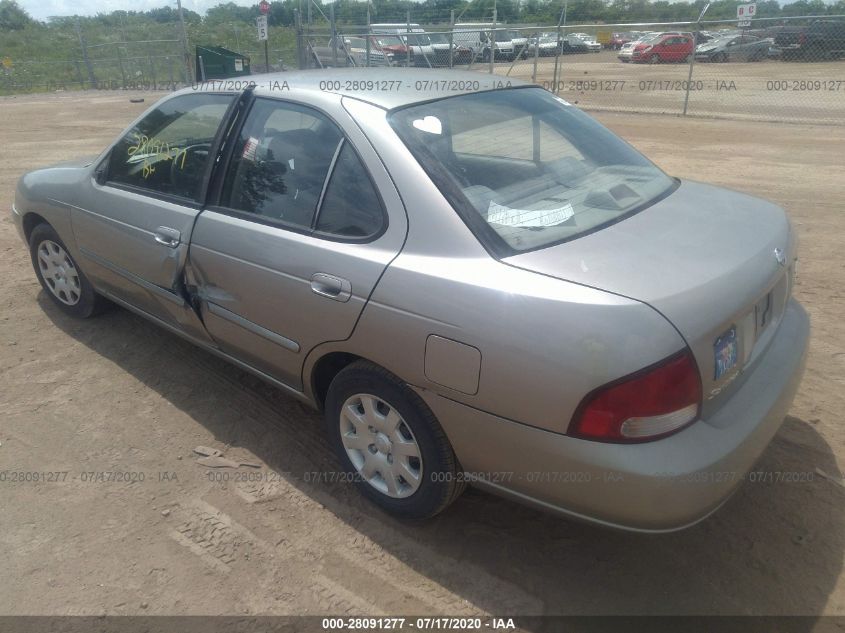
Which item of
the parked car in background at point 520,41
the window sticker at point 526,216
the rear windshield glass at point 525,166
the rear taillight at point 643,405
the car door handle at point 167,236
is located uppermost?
the parked car in background at point 520,41

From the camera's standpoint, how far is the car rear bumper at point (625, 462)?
2.02 metres

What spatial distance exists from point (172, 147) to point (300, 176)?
1131 mm

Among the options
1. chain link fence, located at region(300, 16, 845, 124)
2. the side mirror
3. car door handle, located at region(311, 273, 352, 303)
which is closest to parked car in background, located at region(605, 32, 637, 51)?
chain link fence, located at region(300, 16, 845, 124)

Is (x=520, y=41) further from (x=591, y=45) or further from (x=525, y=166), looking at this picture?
A: (x=525, y=166)

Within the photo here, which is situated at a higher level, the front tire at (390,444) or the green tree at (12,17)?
the green tree at (12,17)

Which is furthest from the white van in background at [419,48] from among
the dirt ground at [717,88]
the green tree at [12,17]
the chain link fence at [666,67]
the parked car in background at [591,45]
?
the green tree at [12,17]

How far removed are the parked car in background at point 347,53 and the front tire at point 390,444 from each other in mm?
16195

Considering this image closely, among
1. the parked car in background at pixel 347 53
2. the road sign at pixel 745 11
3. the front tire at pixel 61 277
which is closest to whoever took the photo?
the front tire at pixel 61 277

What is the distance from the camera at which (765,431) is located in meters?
2.34

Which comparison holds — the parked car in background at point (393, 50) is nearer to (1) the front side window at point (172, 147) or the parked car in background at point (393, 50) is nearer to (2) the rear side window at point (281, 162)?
(1) the front side window at point (172, 147)

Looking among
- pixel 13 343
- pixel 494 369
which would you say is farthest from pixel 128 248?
pixel 494 369

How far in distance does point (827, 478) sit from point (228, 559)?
263cm

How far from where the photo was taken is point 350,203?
Answer: 2.64 meters

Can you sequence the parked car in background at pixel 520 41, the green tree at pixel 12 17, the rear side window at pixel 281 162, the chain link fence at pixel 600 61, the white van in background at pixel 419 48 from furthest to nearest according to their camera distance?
the green tree at pixel 12 17
the white van in background at pixel 419 48
the parked car in background at pixel 520 41
the chain link fence at pixel 600 61
the rear side window at pixel 281 162
